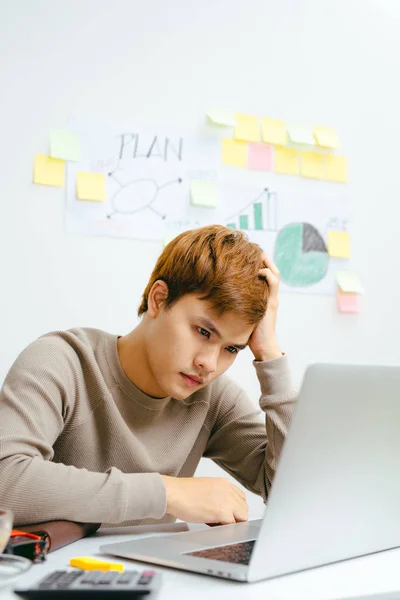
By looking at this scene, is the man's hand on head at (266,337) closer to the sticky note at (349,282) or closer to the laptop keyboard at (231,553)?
the laptop keyboard at (231,553)

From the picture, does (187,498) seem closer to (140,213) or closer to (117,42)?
(140,213)

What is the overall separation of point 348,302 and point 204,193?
56 centimetres

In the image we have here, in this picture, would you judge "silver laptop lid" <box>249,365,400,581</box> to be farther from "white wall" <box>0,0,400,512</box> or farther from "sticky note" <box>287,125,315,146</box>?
"sticky note" <box>287,125,315,146</box>

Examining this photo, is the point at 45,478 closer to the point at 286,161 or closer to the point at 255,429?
the point at 255,429

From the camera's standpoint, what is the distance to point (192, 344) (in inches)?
47.1

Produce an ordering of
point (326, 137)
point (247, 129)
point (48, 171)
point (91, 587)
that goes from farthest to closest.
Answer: point (326, 137), point (247, 129), point (48, 171), point (91, 587)

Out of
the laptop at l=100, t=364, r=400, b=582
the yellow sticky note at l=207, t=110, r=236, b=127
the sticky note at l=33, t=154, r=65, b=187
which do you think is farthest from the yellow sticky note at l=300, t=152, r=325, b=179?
the laptop at l=100, t=364, r=400, b=582

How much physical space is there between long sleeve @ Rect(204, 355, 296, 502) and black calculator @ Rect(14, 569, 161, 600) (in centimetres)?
63

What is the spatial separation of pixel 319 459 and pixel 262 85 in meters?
1.62

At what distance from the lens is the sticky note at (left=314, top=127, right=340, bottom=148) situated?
7.11ft

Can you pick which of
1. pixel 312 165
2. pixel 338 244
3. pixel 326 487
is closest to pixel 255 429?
pixel 326 487

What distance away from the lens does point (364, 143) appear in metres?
2.26

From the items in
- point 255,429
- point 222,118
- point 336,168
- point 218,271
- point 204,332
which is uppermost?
point 222,118

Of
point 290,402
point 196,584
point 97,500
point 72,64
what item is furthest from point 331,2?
point 196,584
